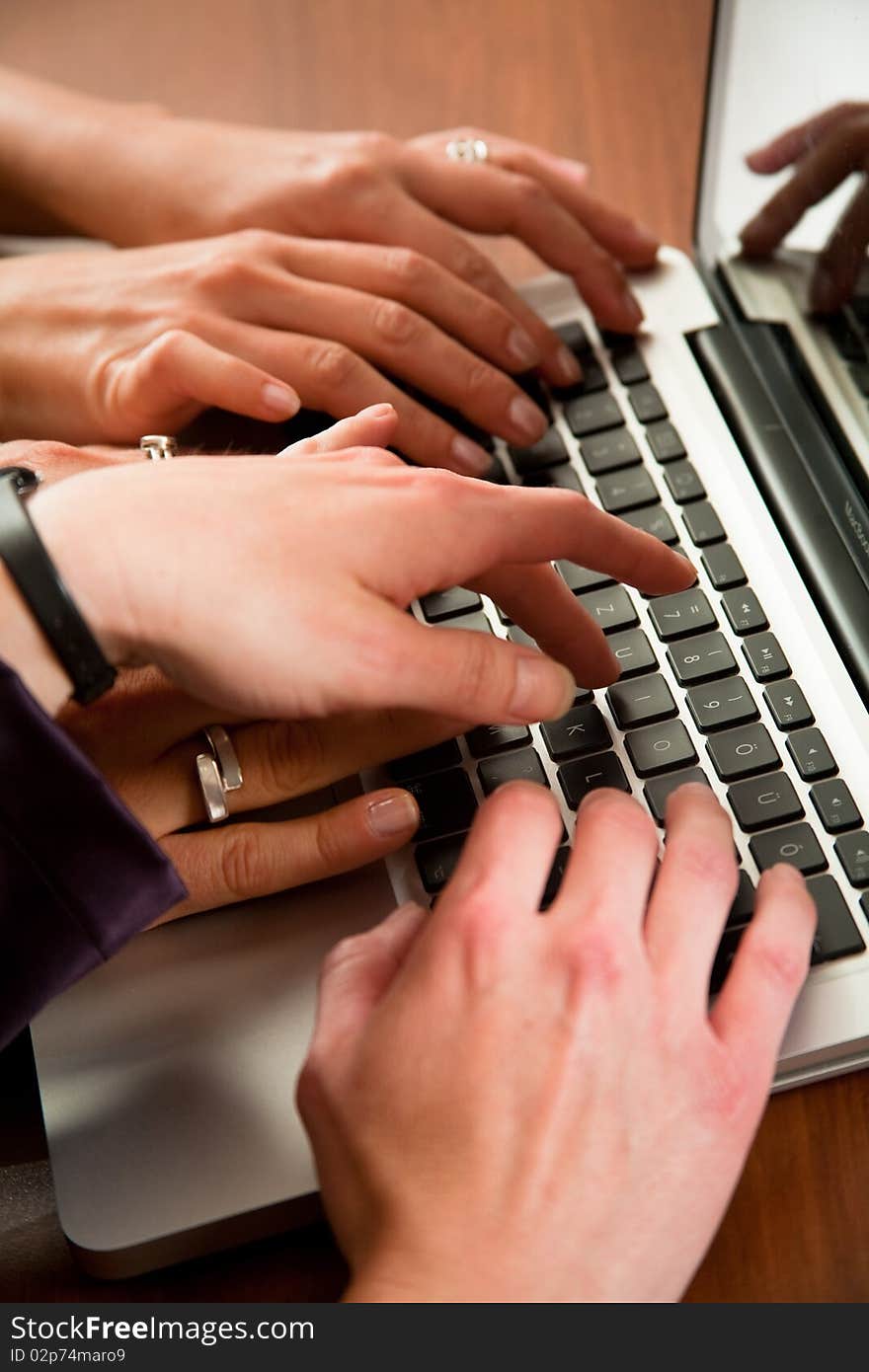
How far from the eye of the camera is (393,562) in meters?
0.52

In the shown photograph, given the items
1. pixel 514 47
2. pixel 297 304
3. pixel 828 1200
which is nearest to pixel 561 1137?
pixel 828 1200

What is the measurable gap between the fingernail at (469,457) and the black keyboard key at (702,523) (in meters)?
0.12

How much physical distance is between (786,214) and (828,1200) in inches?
21.7

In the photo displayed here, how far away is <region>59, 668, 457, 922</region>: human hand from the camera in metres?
0.56

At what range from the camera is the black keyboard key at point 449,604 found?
65 cm

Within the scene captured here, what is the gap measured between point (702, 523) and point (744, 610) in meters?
0.06

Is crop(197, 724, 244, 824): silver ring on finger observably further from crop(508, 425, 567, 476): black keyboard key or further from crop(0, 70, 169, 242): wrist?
crop(0, 70, 169, 242): wrist

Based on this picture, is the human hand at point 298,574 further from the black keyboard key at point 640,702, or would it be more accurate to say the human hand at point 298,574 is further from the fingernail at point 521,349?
the fingernail at point 521,349

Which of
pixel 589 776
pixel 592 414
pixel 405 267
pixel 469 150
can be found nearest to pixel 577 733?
pixel 589 776

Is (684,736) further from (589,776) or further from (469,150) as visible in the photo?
(469,150)

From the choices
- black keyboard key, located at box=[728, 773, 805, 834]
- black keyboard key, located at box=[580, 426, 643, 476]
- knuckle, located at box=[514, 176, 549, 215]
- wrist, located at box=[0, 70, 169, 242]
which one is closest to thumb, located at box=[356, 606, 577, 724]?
black keyboard key, located at box=[728, 773, 805, 834]

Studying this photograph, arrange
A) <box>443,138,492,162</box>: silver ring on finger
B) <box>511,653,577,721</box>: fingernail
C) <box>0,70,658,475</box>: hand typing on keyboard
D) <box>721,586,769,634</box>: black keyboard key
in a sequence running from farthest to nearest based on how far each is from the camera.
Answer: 1. <box>443,138,492,162</box>: silver ring on finger
2. <box>0,70,658,475</box>: hand typing on keyboard
3. <box>721,586,769,634</box>: black keyboard key
4. <box>511,653,577,721</box>: fingernail

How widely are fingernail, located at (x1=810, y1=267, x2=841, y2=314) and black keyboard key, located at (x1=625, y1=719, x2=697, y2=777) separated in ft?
0.90

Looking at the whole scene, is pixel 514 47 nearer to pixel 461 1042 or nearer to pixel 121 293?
pixel 121 293
